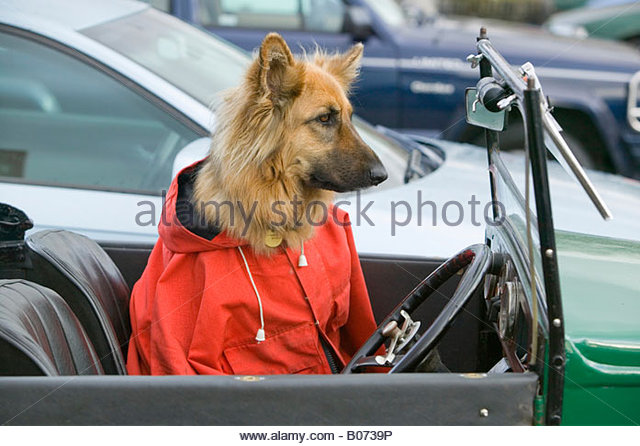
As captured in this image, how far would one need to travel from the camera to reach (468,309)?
2719 mm

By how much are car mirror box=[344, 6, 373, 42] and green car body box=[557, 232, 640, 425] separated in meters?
4.67

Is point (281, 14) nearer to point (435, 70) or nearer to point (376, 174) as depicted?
point (435, 70)

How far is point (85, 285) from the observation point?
246 cm

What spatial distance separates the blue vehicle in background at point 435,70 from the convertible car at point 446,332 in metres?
4.06

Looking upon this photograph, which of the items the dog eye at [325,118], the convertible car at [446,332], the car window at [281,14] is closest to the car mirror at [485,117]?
the convertible car at [446,332]

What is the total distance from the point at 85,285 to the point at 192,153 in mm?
1034

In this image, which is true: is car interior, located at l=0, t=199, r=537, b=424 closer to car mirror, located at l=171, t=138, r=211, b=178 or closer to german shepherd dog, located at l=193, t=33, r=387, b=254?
german shepherd dog, located at l=193, t=33, r=387, b=254

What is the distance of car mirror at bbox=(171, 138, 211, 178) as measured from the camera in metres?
3.26

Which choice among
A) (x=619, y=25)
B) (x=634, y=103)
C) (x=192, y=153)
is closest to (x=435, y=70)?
(x=634, y=103)

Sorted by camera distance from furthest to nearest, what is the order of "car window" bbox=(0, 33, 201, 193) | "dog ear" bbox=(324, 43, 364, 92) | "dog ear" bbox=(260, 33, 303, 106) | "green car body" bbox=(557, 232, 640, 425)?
"car window" bbox=(0, 33, 201, 193) < "dog ear" bbox=(324, 43, 364, 92) < "dog ear" bbox=(260, 33, 303, 106) < "green car body" bbox=(557, 232, 640, 425)

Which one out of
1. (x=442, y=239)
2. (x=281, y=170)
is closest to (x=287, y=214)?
(x=281, y=170)

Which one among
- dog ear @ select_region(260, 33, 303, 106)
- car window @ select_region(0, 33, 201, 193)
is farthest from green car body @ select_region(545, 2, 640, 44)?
dog ear @ select_region(260, 33, 303, 106)
